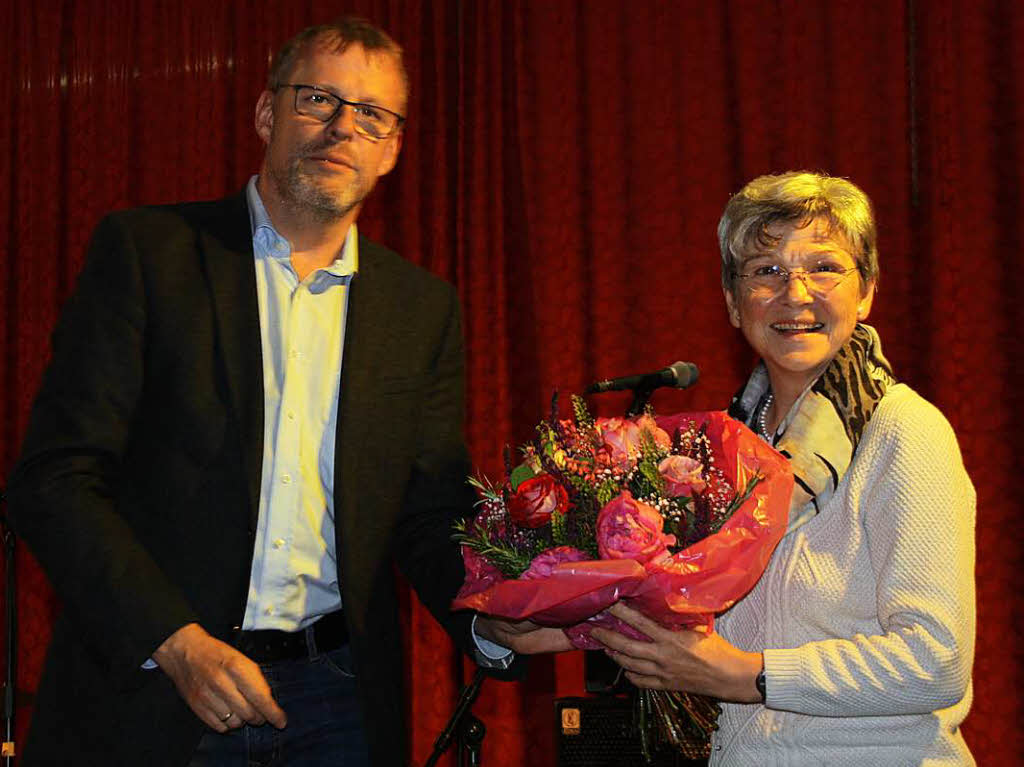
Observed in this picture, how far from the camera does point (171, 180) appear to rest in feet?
16.8

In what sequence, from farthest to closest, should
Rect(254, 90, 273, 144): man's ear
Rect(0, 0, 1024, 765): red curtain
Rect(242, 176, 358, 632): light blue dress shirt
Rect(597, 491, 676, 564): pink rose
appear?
1. Rect(0, 0, 1024, 765): red curtain
2. Rect(254, 90, 273, 144): man's ear
3. Rect(242, 176, 358, 632): light blue dress shirt
4. Rect(597, 491, 676, 564): pink rose

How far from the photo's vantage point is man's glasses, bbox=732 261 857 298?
6.86 feet

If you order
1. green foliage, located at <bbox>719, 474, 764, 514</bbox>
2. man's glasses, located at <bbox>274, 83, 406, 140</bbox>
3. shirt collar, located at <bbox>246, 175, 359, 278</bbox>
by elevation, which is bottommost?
green foliage, located at <bbox>719, 474, 764, 514</bbox>

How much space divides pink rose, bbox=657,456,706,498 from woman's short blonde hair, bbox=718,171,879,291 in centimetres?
58

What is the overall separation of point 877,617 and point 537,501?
65 cm

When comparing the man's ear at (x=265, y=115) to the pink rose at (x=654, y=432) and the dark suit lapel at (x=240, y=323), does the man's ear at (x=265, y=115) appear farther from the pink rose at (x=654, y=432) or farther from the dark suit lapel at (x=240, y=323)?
the pink rose at (x=654, y=432)

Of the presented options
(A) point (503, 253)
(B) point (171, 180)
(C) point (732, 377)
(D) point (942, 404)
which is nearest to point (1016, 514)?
(D) point (942, 404)

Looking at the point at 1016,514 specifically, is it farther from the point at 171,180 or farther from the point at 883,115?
the point at 171,180

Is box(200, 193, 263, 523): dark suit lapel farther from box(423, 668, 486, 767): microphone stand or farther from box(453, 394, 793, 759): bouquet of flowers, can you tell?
box(423, 668, 486, 767): microphone stand

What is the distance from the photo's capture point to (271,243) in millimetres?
2240

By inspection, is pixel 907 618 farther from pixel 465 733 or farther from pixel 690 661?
pixel 465 733

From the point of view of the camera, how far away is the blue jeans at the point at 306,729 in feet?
6.41

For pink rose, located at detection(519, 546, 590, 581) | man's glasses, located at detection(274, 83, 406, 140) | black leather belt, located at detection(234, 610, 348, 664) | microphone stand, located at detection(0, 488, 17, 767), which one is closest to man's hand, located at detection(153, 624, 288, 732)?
black leather belt, located at detection(234, 610, 348, 664)

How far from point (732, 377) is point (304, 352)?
2.57 m
